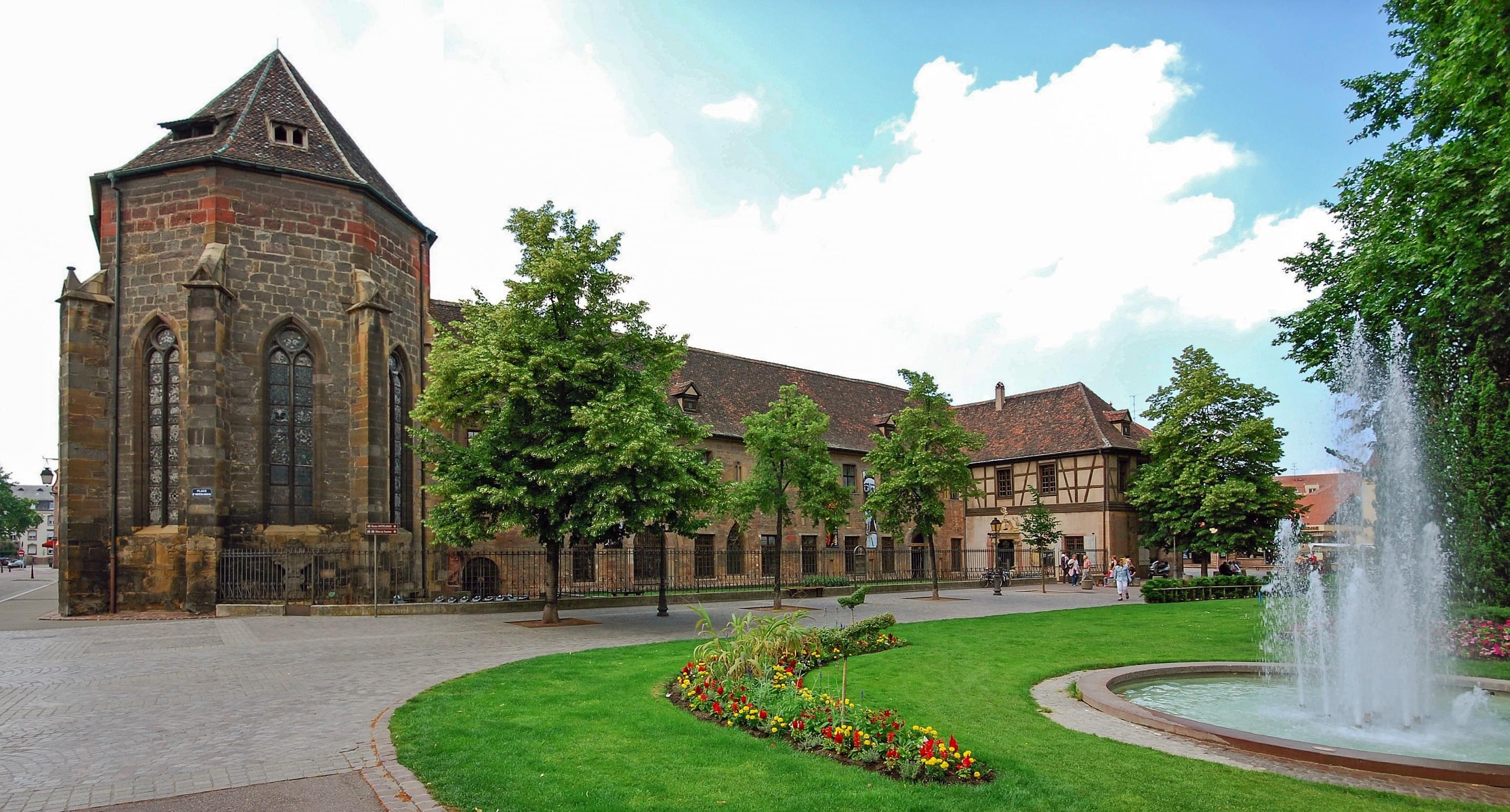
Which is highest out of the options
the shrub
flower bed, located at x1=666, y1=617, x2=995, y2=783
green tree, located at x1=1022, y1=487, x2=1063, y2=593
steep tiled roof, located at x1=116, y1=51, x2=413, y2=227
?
steep tiled roof, located at x1=116, y1=51, x2=413, y2=227

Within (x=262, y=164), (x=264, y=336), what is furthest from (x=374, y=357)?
(x=262, y=164)

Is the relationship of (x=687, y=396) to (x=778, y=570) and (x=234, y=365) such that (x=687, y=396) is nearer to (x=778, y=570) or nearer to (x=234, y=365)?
(x=778, y=570)

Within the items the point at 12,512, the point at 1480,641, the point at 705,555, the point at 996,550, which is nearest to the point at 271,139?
the point at 705,555

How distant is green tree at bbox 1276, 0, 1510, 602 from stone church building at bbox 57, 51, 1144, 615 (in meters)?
23.8

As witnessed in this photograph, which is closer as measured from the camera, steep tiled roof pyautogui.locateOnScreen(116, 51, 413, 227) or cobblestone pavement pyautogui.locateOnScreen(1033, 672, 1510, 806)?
cobblestone pavement pyautogui.locateOnScreen(1033, 672, 1510, 806)

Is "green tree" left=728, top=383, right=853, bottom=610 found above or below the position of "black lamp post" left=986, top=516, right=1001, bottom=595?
above

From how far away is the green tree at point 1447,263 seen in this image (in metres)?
12.8

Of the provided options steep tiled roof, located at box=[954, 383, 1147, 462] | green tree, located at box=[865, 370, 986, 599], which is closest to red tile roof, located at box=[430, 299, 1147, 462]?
steep tiled roof, located at box=[954, 383, 1147, 462]

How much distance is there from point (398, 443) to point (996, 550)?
27343 mm

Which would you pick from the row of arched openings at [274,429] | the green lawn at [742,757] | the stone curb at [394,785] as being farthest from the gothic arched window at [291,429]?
the stone curb at [394,785]

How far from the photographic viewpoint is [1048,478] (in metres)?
46.9

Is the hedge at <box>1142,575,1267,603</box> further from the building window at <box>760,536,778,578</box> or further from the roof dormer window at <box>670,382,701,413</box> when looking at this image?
the roof dormer window at <box>670,382,701,413</box>

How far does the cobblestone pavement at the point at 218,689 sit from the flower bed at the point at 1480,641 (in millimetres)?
10650

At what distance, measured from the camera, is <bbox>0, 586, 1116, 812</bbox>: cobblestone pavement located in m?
7.01
